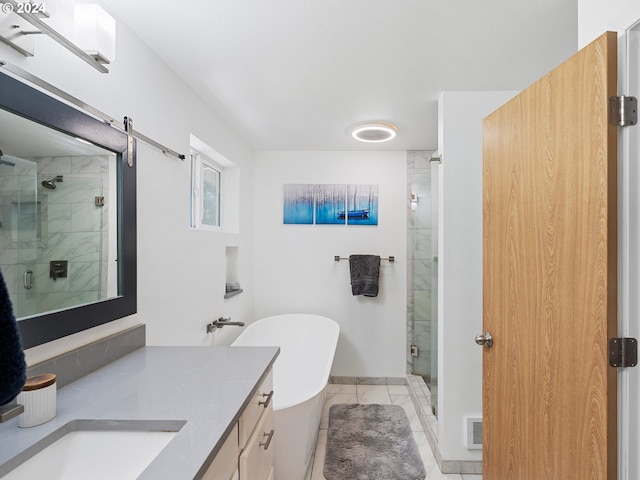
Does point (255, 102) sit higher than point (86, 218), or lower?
higher

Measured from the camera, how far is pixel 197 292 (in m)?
2.18

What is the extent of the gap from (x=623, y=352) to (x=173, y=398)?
126 centimetres

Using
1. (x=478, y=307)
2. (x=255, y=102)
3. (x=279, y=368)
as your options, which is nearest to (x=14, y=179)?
(x=255, y=102)

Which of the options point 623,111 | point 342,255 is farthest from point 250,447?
point 342,255

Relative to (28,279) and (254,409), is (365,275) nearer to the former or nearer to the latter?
(254,409)

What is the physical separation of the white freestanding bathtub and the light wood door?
0.91 metres

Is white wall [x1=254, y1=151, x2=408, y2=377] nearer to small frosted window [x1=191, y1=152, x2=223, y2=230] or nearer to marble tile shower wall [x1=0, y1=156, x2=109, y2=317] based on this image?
small frosted window [x1=191, y1=152, x2=223, y2=230]

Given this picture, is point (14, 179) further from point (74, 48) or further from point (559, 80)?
point (559, 80)

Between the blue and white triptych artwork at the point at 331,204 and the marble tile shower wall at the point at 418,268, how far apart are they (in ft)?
1.21

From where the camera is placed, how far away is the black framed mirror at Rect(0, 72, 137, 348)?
3.22ft

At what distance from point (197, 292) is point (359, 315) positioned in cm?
181

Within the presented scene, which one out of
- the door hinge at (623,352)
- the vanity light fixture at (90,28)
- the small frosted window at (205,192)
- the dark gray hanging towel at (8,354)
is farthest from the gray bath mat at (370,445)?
the vanity light fixture at (90,28)

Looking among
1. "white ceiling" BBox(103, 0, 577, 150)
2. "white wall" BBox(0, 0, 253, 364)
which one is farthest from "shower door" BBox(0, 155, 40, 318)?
"white ceiling" BBox(103, 0, 577, 150)

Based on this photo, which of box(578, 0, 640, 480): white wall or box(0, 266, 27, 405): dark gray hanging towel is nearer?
box(0, 266, 27, 405): dark gray hanging towel
